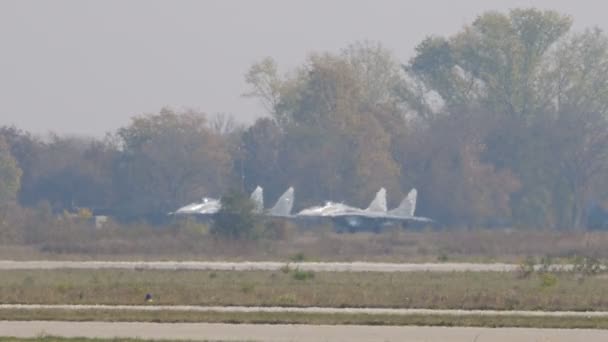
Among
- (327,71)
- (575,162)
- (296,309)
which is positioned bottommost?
(296,309)

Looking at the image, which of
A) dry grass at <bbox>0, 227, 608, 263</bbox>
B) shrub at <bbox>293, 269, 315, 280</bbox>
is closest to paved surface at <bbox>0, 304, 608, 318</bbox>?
shrub at <bbox>293, 269, 315, 280</bbox>

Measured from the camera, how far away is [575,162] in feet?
295

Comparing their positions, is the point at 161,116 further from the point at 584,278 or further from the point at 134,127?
the point at 584,278

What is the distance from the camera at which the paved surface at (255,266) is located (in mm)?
42688

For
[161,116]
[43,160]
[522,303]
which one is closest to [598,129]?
[161,116]

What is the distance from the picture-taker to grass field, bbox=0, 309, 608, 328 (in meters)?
25.1

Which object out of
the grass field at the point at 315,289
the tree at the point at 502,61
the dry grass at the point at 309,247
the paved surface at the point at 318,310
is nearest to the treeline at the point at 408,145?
the tree at the point at 502,61

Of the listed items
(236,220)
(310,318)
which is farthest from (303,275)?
(236,220)

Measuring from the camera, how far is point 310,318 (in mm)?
26000

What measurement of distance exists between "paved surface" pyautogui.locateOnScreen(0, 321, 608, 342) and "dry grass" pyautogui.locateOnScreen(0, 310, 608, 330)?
0.70 metres

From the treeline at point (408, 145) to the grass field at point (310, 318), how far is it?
60124mm

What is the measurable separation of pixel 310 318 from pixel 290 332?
8.03 ft

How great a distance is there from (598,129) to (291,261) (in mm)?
45914

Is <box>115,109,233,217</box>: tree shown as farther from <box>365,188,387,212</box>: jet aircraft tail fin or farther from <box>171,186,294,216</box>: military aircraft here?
<box>365,188,387,212</box>: jet aircraft tail fin
